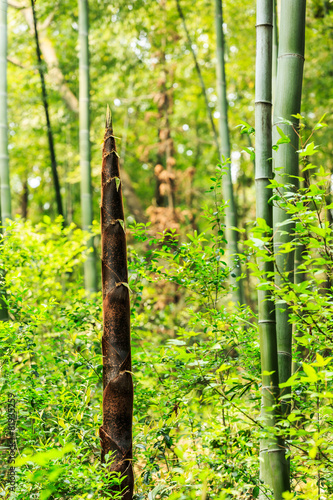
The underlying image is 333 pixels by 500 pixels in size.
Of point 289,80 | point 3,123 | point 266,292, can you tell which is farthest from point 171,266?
point 3,123

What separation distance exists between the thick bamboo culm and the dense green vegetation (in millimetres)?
70

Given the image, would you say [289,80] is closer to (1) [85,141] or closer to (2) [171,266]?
(2) [171,266]

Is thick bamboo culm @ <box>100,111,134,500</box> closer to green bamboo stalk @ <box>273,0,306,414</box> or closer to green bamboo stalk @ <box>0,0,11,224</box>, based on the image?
green bamboo stalk @ <box>273,0,306,414</box>

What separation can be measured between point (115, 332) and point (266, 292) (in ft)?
2.12

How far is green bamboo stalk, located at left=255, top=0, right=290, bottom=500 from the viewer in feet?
5.05

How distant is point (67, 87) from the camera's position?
747cm

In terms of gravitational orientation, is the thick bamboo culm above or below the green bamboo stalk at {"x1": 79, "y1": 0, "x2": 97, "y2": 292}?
below

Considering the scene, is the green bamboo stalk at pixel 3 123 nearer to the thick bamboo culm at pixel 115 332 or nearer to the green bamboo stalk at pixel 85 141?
the green bamboo stalk at pixel 85 141

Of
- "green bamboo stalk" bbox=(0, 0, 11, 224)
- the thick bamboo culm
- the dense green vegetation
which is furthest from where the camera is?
"green bamboo stalk" bbox=(0, 0, 11, 224)

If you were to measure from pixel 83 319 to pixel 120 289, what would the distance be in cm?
55

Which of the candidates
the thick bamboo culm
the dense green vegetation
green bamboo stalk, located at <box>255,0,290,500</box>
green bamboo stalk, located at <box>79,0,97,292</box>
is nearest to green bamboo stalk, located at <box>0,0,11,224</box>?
the dense green vegetation

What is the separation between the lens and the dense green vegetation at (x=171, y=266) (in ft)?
4.91

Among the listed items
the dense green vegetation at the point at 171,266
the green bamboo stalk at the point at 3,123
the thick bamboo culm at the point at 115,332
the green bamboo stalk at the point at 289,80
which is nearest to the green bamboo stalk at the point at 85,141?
the dense green vegetation at the point at 171,266

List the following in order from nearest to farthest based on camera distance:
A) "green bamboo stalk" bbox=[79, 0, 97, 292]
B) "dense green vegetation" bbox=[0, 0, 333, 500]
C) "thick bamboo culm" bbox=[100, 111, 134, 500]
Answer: "dense green vegetation" bbox=[0, 0, 333, 500]
"thick bamboo culm" bbox=[100, 111, 134, 500]
"green bamboo stalk" bbox=[79, 0, 97, 292]
